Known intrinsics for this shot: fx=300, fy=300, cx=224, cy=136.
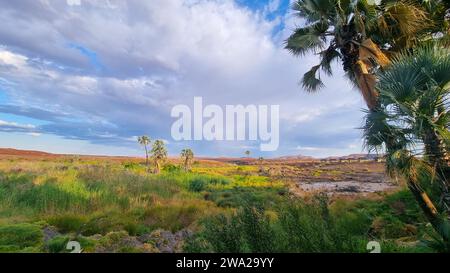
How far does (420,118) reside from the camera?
4.95 meters

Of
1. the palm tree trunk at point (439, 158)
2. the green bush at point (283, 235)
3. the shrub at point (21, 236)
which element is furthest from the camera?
the shrub at point (21, 236)

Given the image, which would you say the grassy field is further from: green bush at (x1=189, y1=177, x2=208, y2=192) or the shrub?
green bush at (x1=189, y1=177, x2=208, y2=192)

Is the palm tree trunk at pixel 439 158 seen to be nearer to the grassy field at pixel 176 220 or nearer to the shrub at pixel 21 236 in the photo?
the grassy field at pixel 176 220

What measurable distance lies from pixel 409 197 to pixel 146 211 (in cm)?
978

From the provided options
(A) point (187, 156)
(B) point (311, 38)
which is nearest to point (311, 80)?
(B) point (311, 38)

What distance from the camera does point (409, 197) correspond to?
11211 millimetres

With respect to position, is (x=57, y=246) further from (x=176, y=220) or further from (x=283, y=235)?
(x=176, y=220)

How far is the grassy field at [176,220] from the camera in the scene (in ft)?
14.8

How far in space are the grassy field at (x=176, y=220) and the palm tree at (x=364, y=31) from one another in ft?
11.2

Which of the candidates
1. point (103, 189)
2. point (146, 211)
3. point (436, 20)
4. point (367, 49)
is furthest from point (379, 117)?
point (103, 189)

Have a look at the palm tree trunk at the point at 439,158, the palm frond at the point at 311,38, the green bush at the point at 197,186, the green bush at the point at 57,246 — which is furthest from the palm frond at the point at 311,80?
the green bush at the point at 197,186
